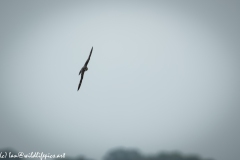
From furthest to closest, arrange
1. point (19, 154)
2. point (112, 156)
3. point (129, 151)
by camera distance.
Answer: point (129, 151)
point (112, 156)
point (19, 154)

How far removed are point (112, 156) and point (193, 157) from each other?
58.5 feet

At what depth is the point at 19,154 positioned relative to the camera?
49250 millimetres

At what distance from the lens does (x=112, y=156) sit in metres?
55.7

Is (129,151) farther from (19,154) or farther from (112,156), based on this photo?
(19,154)

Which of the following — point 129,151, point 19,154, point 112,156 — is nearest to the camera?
point 19,154

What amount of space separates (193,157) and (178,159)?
363cm

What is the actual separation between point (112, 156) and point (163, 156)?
11.7m

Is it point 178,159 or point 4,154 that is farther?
point 178,159

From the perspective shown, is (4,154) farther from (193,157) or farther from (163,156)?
(193,157)

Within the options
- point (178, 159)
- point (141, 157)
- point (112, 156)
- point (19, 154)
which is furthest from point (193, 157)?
point (19, 154)

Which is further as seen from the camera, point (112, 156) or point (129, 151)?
point (129, 151)

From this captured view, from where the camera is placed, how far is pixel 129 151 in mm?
60969

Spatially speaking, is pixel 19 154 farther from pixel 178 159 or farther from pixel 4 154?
pixel 178 159

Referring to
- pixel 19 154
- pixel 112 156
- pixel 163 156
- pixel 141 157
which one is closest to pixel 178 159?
pixel 163 156
